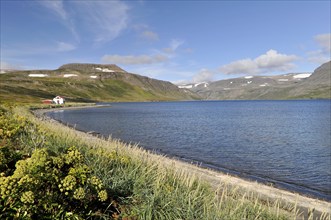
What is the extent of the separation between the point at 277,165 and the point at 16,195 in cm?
2577

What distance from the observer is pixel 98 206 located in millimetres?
6984

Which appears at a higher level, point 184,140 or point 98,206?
point 98,206

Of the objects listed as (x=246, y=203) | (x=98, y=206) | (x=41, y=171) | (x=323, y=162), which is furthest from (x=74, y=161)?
(x=323, y=162)

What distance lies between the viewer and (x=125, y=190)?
811 centimetres

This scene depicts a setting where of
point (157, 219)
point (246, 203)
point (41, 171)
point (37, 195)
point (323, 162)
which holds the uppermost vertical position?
point (41, 171)

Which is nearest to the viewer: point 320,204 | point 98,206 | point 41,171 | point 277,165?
point 41,171

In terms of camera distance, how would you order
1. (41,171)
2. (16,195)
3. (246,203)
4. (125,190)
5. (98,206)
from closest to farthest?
(16,195), (41,171), (98,206), (125,190), (246,203)

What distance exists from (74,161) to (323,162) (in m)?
28.3

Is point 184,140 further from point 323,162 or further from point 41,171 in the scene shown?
point 41,171

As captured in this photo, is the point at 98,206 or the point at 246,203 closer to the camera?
the point at 98,206

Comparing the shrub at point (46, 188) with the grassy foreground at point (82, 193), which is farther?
the grassy foreground at point (82, 193)

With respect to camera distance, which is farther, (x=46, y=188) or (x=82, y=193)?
(x=46, y=188)

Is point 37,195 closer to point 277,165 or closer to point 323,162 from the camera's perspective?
point 277,165

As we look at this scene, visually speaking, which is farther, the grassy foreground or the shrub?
the grassy foreground
